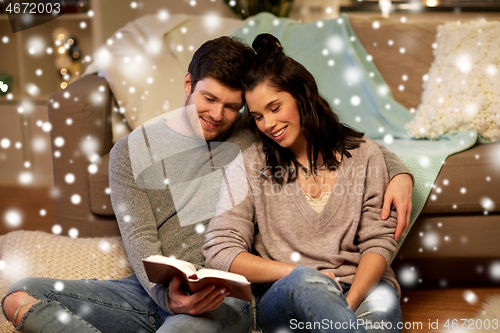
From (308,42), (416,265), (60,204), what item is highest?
(308,42)

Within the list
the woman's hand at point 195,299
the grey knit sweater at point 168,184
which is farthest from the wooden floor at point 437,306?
the woman's hand at point 195,299

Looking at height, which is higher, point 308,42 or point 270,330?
point 308,42

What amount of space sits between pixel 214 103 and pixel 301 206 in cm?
31

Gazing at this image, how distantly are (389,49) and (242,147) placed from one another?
3.21 ft

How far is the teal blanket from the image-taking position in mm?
1524

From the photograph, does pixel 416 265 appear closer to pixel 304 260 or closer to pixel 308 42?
pixel 304 260

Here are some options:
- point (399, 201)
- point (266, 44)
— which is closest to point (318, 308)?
point (399, 201)

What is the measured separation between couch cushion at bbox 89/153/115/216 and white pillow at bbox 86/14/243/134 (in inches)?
8.3

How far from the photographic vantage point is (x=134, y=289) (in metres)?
0.93

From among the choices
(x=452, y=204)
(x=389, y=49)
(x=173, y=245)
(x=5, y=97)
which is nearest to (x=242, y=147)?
(x=173, y=245)

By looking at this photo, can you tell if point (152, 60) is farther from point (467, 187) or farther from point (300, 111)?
point (467, 187)

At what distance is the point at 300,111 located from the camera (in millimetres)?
937

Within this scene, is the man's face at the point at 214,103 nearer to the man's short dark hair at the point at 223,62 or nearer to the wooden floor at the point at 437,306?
the man's short dark hair at the point at 223,62

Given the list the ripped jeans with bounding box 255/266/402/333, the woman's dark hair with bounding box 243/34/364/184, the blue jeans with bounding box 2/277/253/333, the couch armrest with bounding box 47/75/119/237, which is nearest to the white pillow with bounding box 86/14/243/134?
the couch armrest with bounding box 47/75/119/237
